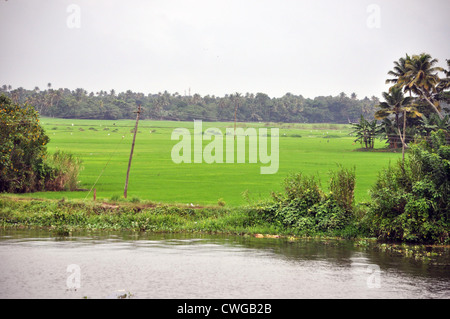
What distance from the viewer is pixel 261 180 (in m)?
47.8

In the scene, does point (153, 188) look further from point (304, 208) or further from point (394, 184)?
point (394, 184)

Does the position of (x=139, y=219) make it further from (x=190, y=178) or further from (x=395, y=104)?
(x=395, y=104)

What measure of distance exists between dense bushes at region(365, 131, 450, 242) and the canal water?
1.26 metres

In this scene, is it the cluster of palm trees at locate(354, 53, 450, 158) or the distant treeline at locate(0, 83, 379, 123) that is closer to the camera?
Result: the cluster of palm trees at locate(354, 53, 450, 158)

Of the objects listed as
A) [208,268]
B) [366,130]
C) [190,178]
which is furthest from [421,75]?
[208,268]

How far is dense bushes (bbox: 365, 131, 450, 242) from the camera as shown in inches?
1016

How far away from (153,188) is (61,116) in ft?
445

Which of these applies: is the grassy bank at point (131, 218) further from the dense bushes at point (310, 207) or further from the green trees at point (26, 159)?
the green trees at point (26, 159)

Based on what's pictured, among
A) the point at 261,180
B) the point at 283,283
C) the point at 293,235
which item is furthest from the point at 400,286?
the point at 261,180

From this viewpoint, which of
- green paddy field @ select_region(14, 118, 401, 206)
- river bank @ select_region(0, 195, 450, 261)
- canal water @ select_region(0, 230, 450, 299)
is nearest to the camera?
canal water @ select_region(0, 230, 450, 299)

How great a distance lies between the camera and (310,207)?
28875 millimetres

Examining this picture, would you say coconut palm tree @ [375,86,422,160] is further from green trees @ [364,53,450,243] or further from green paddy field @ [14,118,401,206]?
green trees @ [364,53,450,243]

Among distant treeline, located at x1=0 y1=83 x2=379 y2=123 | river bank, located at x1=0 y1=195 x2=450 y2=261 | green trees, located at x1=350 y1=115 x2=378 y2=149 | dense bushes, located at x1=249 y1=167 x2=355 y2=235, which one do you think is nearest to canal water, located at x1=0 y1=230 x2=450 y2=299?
river bank, located at x1=0 y1=195 x2=450 y2=261

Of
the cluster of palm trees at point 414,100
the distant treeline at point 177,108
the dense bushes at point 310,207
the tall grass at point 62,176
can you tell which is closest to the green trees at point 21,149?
the tall grass at point 62,176
